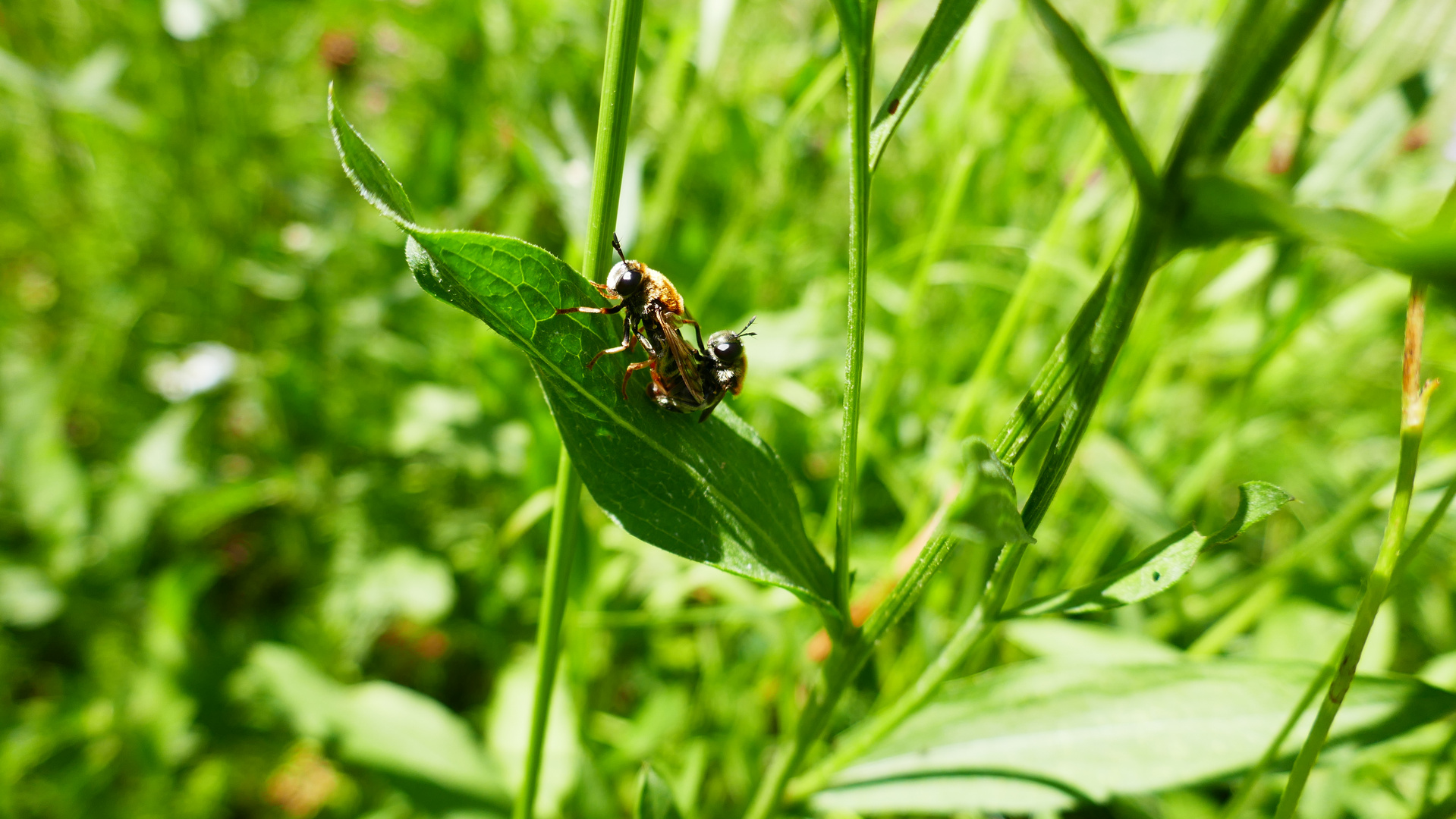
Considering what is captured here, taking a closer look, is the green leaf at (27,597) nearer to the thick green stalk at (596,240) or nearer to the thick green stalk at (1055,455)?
the thick green stalk at (596,240)

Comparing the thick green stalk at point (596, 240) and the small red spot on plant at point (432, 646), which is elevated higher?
the small red spot on plant at point (432, 646)

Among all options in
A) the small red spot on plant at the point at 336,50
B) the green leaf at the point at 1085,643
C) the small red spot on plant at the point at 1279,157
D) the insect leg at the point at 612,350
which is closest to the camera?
the insect leg at the point at 612,350

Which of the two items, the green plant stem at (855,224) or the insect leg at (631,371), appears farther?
the insect leg at (631,371)

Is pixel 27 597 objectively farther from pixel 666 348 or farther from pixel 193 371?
pixel 666 348

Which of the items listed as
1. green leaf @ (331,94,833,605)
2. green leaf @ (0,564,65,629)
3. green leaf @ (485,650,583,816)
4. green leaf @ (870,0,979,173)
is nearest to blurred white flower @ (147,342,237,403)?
green leaf @ (0,564,65,629)

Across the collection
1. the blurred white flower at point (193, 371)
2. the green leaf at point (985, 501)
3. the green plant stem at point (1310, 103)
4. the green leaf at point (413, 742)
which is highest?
the blurred white flower at point (193, 371)

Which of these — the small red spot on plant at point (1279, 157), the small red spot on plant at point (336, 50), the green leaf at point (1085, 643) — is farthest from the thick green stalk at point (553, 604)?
the small red spot on plant at point (336, 50)

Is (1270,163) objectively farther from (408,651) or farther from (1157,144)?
(408,651)

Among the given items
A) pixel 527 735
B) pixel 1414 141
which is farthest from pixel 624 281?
pixel 1414 141
